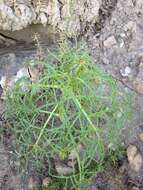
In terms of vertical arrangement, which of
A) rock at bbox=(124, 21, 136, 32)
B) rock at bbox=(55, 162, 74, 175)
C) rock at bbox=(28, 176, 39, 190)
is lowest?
rock at bbox=(28, 176, 39, 190)

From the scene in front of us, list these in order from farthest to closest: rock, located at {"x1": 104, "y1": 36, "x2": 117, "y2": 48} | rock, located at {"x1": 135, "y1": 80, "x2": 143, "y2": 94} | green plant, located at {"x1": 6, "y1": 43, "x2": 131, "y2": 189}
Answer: rock, located at {"x1": 104, "y1": 36, "x2": 117, "y2": 48} < rock, located at {"x1": 135, "y1": 80, "x2": 143, "y2": 94} < green plant, located at {"x1": 6, "y1": 43, "x2": 131, "y2": 189}

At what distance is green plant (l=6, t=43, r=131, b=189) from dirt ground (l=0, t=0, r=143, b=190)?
7 cm

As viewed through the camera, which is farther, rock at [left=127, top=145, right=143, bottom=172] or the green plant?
rock at [left=127, top=145, right=143, bottom=172]

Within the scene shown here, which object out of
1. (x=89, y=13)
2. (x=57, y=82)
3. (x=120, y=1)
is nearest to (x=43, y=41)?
(x=89, y=13)

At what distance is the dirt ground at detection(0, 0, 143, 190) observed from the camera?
6.13ft

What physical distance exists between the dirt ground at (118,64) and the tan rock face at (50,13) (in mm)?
74

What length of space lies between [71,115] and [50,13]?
25.1 inches

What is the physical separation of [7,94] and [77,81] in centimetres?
37

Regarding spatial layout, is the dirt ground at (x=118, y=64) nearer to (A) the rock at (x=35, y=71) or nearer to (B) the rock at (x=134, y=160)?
(B) the rock at (x=134, y=160)

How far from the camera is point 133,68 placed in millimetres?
2053

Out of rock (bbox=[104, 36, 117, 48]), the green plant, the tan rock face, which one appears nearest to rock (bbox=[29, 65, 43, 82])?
the green plant

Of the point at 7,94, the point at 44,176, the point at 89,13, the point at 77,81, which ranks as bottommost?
the point at 44,176

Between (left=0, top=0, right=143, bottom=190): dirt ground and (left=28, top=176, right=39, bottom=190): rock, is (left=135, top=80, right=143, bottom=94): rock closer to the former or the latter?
(left=0, top=0, right=143, bottom=190): dirt ground

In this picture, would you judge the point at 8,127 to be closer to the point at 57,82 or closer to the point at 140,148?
the point at 57,82
